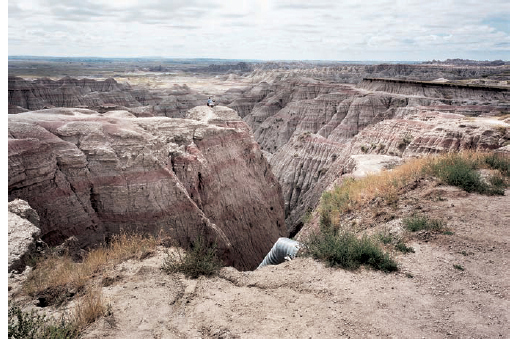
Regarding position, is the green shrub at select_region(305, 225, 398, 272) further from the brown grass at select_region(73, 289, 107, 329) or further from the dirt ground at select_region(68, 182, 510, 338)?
the brown grass at select_region(73, 289, 107, 329)

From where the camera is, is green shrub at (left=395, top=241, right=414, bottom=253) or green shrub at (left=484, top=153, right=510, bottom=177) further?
green shrub at (left=484, top=153, right=510, bottom=177)

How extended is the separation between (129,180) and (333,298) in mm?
9759

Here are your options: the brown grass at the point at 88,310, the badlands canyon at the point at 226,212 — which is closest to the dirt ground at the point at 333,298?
the badlands canyon at the point at 226,212

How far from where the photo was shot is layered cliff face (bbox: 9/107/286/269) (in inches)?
441

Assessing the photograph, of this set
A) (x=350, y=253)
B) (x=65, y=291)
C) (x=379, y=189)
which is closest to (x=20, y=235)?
(x=65, y=291)

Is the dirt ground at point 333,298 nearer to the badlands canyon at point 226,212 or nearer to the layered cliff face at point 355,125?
the badlands canyon at point 226,212

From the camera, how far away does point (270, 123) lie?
73.2 metres

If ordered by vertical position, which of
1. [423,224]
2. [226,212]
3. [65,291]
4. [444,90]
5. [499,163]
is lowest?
[226,212]

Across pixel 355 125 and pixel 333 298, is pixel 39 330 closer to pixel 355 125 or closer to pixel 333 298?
pixel 333 298

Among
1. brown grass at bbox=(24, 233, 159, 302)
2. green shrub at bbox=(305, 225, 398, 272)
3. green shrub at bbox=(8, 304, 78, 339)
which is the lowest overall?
brown grass at bbox=(24, 233, 159, 302)

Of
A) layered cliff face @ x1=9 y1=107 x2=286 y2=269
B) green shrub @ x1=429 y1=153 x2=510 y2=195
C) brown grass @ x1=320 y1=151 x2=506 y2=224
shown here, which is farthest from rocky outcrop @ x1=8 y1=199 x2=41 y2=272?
green shrub @ x1=429 y1=153 x2=510 y2=195

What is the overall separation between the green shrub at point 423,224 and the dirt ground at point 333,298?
0.23m

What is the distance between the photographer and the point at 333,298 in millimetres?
5777

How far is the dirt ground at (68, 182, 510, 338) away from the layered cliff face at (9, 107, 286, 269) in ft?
13.2
